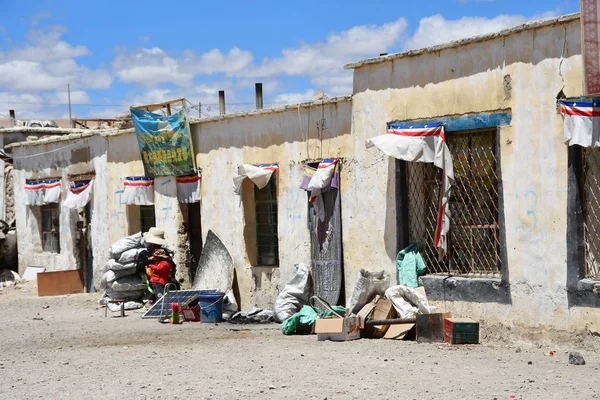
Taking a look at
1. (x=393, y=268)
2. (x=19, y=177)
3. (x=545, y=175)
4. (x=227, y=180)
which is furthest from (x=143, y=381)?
(x=19, y=177)

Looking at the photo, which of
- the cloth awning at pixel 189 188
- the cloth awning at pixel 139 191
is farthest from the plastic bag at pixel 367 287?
the cloth awning at pixel 139 191

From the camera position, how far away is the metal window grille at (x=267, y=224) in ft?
44.3

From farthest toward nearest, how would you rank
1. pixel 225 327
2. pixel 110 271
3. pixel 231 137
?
pixel 110 271, pixel 231 137, pixel 225 327


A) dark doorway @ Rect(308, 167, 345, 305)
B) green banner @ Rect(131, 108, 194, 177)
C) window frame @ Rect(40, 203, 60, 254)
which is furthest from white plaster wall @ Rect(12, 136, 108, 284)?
dark doorway @ Rect(308, 167, 345, 305)

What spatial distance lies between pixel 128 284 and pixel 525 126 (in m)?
7.89

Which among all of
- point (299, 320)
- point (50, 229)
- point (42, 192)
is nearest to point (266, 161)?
point (299, 320)

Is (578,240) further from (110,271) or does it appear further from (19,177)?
(19,177)

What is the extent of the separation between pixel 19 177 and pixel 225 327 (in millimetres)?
10437

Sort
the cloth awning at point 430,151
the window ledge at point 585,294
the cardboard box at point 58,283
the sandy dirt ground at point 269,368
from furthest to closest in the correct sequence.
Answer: the cardboard box at point 58,283
the cloth awning at point 430,151
the window ledge at point 585,294
the sandy dirt ground at point 269,368

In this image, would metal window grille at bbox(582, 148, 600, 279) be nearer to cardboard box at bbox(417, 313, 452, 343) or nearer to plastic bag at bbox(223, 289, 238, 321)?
cardboard box at bbox(417, 313, 452, 343)

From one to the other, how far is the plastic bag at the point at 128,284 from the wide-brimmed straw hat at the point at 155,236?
68 cm

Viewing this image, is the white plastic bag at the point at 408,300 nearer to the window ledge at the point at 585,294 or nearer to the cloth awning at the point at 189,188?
the window ledge at the point at 585,294

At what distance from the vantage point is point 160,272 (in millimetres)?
14289

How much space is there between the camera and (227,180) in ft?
46.0
